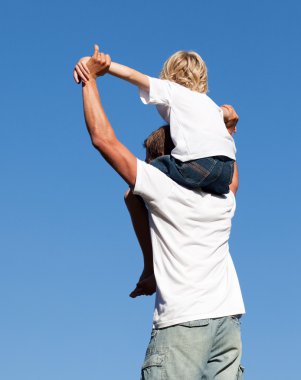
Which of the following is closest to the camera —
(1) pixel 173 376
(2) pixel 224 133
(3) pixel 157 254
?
(1) pixel 173 376

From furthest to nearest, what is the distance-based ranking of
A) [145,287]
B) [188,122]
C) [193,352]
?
[145,287] < [188,122] < [193,352]

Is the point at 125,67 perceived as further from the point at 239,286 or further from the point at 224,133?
the point at 239,286

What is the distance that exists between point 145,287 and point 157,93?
65.5 inches

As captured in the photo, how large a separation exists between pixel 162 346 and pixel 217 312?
1.63ft

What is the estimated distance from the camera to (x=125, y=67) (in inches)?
215

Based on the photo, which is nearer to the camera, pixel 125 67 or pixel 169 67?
pixel 125 67

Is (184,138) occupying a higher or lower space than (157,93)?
lower

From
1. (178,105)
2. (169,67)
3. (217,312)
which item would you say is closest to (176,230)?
(217,312)

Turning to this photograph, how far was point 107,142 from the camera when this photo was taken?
514 cm

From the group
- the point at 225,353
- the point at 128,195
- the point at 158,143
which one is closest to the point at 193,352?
the point at 225,353

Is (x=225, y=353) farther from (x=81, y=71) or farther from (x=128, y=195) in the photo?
(x=81, y=71)

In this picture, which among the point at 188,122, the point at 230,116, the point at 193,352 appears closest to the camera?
the point at 193,352

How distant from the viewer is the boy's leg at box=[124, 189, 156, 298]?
5711 mm

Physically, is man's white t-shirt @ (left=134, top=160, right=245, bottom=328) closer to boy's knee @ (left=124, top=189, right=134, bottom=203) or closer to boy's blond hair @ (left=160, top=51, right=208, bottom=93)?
boy's knee @ (left=124, top=189, right=134, bottom=203)
